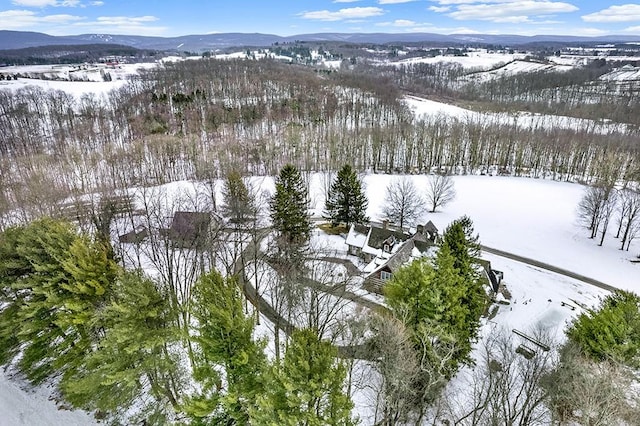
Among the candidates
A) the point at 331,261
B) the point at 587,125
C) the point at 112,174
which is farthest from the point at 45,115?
the point at 587,125

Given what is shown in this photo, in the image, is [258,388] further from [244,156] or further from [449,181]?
[244,156]

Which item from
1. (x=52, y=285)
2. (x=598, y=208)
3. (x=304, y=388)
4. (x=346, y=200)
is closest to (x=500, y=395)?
(x=304, y=388)

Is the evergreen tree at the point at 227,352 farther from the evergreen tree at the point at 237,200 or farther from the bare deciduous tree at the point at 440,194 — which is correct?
the bare deciduous tree at the point at 440,194

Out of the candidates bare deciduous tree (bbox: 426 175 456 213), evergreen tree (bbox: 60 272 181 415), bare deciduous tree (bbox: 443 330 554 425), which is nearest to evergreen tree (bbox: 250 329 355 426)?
evergreen tree (bbox: 60 272 181 415)

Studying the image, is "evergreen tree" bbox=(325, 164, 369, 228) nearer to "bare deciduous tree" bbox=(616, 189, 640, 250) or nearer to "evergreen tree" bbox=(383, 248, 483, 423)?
"evergreen tree" bbox=(383, 248, 483, 423)

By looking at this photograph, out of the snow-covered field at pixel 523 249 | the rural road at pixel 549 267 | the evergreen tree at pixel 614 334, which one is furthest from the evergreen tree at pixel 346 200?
the evergreen tree at pixel 614 334

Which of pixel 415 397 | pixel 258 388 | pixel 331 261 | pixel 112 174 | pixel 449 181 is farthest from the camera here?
pixel 112 174
